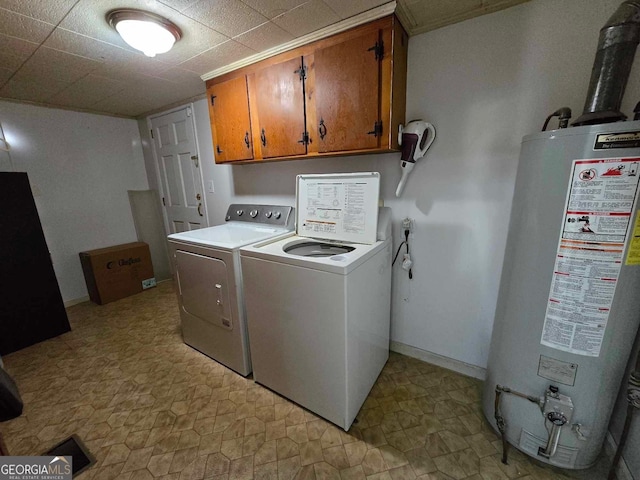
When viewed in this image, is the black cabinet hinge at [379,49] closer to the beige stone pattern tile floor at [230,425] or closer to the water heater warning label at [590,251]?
the water heater warning label at [590,251]

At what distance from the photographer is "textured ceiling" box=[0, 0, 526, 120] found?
4.25 ft

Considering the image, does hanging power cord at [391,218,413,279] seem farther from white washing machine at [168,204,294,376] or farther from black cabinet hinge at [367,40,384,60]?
black cabinet hinge at [367,40,384,60]

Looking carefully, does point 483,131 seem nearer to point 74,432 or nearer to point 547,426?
point 547,426

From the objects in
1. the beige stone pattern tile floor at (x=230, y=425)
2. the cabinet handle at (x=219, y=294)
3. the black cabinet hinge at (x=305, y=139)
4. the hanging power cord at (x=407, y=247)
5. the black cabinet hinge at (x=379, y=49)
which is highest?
the black cabinet hinge at (x=379, y=49)

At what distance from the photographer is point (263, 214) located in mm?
2256

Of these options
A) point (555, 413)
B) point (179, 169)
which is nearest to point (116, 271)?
point (179, 169)

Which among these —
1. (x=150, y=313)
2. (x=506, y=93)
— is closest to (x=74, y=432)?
(x=150, y=313)

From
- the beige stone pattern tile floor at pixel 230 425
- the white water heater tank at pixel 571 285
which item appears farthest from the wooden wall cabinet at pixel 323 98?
the beige stone pattern tile floor at pixel 230 425

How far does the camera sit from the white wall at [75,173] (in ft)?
8.72

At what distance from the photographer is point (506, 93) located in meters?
1.38

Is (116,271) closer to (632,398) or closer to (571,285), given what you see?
(571,285)

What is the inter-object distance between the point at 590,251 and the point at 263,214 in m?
2.01

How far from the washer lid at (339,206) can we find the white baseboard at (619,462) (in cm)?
147

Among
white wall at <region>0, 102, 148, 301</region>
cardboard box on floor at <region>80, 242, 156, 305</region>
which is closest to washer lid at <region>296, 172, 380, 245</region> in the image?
cardboard box on floor at <region>80, 242, 156, 305</region>
